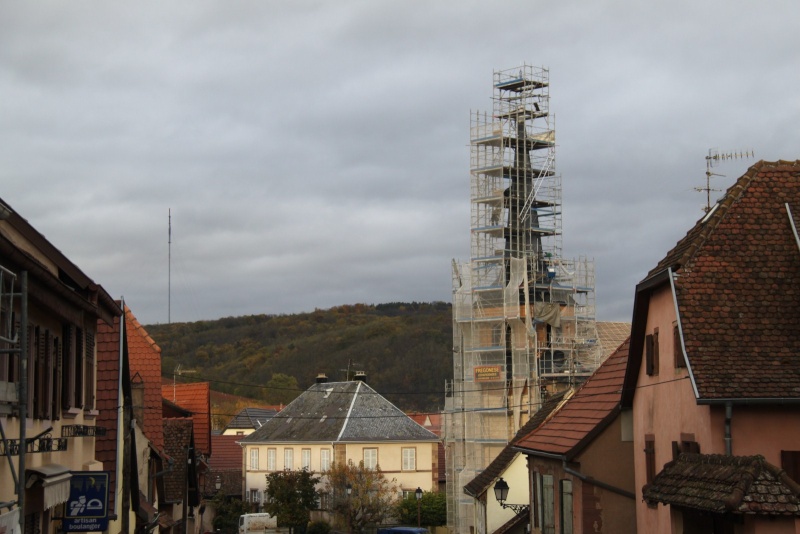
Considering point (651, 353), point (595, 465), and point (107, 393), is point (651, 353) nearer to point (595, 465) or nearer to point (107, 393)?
point (595, 465)

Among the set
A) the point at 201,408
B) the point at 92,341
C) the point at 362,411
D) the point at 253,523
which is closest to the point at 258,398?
the point at 362,411

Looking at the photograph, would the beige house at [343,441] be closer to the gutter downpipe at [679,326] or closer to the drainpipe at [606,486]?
the drainpipe at [606,486]

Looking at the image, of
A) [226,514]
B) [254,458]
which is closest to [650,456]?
[226,514]

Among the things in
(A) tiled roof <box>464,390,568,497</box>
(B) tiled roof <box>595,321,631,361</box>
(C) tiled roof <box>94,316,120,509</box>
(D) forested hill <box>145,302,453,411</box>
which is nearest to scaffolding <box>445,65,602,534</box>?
(B) tiled roof <box>595,321,631,361</box>

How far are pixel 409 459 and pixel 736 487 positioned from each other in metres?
56.4

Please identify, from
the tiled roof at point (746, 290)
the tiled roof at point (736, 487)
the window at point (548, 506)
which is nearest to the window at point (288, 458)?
the window at point (548, 506)

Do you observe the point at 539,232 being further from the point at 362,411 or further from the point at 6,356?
the point at 6,356

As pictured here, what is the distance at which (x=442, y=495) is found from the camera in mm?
65875

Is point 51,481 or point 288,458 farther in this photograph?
point 288,458

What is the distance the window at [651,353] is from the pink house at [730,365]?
4 centimetres

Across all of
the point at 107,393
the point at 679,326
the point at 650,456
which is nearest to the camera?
the point at 679,326

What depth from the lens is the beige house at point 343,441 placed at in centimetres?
7006

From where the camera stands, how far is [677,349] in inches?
704

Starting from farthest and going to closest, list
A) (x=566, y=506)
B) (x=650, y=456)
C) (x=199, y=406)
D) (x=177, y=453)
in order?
(x=199, y=406) < (x=177, y=453) < (x=566, y=506) < (x=650, y=456)
